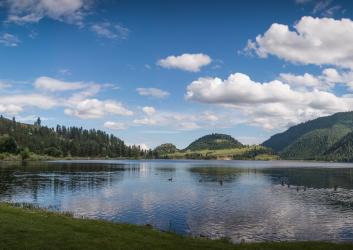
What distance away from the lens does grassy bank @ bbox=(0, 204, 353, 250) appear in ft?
115

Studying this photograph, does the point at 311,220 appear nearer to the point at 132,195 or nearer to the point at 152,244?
the point at 152,244

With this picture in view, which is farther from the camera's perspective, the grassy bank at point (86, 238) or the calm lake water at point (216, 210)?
the calm lake water at point (216, 210)

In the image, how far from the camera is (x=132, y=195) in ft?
336

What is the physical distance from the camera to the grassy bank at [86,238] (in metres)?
34.9

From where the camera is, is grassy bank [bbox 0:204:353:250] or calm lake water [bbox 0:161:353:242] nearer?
grassy bank [bbox 0:204:353:250]

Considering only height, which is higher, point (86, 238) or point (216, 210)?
point (86, 238)

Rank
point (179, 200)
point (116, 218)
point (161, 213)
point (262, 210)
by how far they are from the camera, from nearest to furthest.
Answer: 1. point (116, 218)
2. point (161, 213)
3. point (262, 210)
4. point (179, 200)

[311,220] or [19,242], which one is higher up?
[19,242]

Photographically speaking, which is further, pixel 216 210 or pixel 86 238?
pixel 216 210

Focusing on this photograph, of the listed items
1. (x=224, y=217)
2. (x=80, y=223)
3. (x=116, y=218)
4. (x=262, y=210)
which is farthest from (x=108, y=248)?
(x=262, y=210)

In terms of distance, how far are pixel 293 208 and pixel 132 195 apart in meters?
42.2

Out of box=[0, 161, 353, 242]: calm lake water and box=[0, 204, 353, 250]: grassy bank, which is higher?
box=[0, 204, 353, 250]: grassy bank

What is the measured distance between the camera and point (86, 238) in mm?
37719

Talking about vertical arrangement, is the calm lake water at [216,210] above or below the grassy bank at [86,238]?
below
